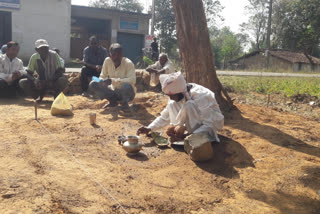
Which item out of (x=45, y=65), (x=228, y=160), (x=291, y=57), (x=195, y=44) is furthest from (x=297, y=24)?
(x=228, y=160)

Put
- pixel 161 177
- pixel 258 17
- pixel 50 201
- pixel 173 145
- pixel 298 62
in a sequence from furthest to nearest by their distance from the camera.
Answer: pixel 258 17 < pixel 298 62 < pixel 173 145 < pixel 161 177 < pixel 50 201

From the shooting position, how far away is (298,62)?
3456 cm

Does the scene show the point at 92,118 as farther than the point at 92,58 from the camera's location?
No

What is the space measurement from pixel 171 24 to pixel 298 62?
57.5 feet

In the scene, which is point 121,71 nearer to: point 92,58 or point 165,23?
point 92,58

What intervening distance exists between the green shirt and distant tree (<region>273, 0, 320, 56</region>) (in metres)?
23.9

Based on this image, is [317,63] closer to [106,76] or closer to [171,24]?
[171,24]

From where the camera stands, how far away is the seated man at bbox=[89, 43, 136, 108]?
5680 millimetres

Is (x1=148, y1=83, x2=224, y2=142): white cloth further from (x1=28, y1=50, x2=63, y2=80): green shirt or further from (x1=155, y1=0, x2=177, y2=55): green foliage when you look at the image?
(x1=155, y1=0, x2=177, y2=55): green foliage

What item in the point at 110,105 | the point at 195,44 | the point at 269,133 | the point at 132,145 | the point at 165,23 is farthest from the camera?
the point at 165,23

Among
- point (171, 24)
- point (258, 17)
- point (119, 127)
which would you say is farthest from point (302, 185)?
point (258, 17)

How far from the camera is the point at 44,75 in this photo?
251 inches

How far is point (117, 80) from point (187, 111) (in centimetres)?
232

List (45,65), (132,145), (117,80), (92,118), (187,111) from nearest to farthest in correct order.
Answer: (132,145), (187,111), (92,118), (117,80), (45,65)
